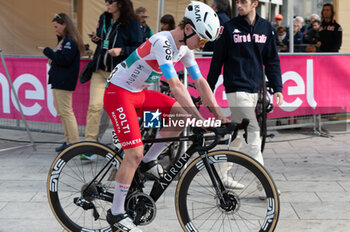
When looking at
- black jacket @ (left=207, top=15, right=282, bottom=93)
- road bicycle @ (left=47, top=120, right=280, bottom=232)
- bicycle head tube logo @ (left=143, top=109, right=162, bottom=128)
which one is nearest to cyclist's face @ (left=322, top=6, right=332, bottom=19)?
black jacket @ (left=207, top=15, right=282, bottom=93)

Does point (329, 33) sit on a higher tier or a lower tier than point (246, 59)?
higher

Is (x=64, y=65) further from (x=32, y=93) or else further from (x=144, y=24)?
(x=144, y=24)

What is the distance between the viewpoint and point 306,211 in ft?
17.3

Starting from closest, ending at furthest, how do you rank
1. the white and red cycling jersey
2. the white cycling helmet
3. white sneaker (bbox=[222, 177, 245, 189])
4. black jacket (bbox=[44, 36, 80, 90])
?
1. the white cycling helmet
2. white sneaker (bbox=[222, 177, 245, 189])
3. the white and red cycling jersey
4. black jacket (bbox=[44, 36, 80, 90])

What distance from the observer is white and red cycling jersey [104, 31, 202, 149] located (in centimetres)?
417

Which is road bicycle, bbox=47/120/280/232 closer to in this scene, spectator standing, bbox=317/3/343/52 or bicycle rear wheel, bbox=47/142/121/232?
bicycle rear wheel, bbox=47/142/121/232

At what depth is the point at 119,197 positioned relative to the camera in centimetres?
426

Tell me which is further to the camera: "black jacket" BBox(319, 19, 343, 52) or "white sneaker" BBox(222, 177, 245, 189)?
"black jacket" BBox(319, 19, 343, 52)

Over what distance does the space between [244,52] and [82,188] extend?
2209mm

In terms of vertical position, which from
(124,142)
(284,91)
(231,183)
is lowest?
(231,183)

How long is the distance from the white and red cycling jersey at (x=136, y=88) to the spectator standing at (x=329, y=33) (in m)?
7.40

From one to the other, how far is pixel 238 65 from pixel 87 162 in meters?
2.05

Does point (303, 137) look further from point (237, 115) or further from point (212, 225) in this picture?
point (212, 225)

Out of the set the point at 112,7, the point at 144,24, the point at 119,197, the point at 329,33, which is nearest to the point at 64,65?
the point at 112,7
